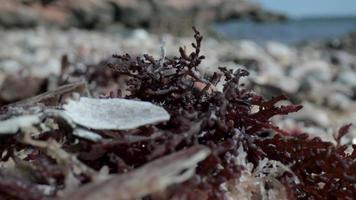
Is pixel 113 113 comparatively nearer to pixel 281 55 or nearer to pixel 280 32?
pixel 281 55

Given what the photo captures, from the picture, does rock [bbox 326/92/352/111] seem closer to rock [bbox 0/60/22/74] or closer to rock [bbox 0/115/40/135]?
rock [bbox 0/60/22/74]

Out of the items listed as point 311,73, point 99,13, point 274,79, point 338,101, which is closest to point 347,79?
point 311,73

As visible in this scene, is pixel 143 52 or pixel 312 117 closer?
pixel 312 117

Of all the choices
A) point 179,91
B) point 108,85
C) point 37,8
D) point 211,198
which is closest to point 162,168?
point 211,198

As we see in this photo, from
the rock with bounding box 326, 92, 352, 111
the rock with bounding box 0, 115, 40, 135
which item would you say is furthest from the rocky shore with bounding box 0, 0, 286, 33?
the rock with bounding box 0, 115, 40, 135

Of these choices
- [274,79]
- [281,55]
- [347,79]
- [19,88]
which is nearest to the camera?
[19,88]

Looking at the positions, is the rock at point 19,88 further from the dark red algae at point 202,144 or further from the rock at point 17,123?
the rock at point 17,123

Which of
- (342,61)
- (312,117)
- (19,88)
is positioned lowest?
(342,61)
